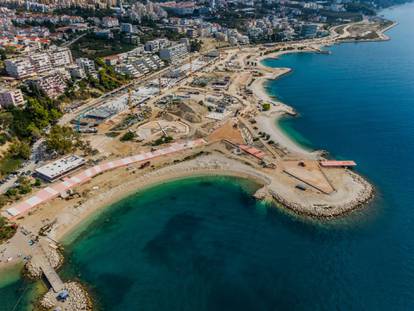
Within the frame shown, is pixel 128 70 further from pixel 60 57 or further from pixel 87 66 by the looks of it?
pixel 60 57

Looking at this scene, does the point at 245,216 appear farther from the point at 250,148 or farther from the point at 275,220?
the point at 250,148

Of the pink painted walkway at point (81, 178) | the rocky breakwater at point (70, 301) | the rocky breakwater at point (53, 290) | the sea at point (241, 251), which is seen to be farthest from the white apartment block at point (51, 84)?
the rocky breakwater at point (70, 301)

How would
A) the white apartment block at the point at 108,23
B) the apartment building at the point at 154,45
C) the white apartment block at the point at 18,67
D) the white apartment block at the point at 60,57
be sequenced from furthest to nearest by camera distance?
the white apartment block at the point at 108,23
the apartment building at the point at 154,45
the white apartment block at the point at 60,57
the white apartment block at the point at 18,67

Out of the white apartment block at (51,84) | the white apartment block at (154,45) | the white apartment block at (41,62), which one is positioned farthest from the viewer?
the white apartment block at (154,45)

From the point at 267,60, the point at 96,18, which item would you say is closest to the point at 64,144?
the point at 267,60

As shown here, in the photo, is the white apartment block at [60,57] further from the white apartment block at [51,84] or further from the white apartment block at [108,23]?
the white apartment block at [108,23]
